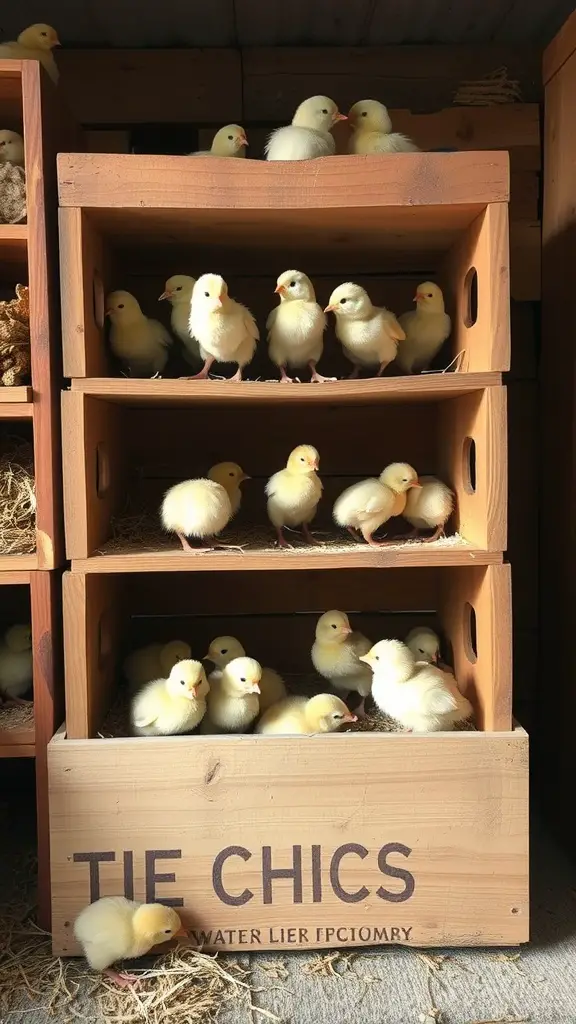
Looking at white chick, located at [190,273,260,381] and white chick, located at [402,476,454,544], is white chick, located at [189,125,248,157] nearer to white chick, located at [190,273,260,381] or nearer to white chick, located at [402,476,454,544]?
white chick, located at [190,273,260,381]

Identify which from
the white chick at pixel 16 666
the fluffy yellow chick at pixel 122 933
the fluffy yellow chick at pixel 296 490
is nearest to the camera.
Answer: the fluffy yellow chick at pixel 122 933

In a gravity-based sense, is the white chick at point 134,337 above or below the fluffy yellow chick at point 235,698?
above

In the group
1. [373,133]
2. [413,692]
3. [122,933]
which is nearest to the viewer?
[122,933]

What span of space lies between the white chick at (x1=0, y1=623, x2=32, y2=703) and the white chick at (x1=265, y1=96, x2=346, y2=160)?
3.30 ft

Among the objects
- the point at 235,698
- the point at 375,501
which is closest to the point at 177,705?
the point at 235,698

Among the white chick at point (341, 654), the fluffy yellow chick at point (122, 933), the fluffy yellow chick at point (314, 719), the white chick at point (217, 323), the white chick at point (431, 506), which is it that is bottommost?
the fluffy yellow chick at point (122, 933)

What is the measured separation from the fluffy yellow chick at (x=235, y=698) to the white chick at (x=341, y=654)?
16 cm

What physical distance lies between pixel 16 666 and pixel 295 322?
83 centimetres

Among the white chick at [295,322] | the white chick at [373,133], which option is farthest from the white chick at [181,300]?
the white chick at [373,133]

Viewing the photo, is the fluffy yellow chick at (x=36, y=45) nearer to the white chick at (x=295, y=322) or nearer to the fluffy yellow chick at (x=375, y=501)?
the white chick at (x=295, y=322)

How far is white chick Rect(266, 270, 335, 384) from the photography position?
4.86ft

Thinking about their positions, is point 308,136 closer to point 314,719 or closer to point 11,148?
point 11,148

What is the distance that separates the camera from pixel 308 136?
146 centimetres

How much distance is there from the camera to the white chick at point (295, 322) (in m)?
1.48
